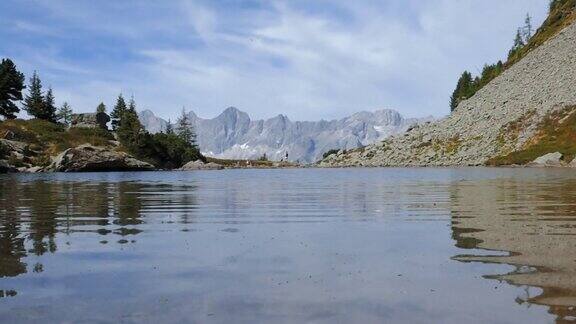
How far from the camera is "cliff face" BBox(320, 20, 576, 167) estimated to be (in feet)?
489

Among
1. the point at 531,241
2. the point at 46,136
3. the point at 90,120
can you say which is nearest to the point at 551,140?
the point at 531,241

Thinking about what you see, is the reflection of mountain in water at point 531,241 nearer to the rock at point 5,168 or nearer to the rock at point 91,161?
the rock at point 5,168

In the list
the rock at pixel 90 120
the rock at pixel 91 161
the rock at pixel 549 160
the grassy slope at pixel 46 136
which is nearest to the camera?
the rock at pixel 549 160

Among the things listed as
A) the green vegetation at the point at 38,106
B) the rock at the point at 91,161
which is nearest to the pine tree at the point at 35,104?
the green vegetation at the point at 38,106

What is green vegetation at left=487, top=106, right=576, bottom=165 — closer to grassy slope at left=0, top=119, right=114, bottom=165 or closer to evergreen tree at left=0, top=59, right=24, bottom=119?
grassy slope at left=0, top=119, right=114, bottom=165

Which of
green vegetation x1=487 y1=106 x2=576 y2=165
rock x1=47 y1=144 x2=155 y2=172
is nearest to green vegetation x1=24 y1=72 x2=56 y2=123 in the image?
rock x1=47 y1=144 x2=155 y2=172

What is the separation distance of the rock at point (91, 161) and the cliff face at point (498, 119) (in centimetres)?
7368

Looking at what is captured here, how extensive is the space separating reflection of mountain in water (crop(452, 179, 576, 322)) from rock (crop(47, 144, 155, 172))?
11815cm

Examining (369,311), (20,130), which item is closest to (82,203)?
(369,311)

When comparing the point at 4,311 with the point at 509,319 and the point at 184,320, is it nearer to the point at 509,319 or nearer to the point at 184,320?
the point at 184,320

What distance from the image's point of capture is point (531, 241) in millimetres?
14273

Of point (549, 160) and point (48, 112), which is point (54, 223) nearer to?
point (549, 160)

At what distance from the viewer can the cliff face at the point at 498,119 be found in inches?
5866

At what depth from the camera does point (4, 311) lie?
329 inches
